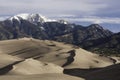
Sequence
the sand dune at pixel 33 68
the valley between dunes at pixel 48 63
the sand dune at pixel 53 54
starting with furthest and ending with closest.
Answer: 1. the sand dune at pixel 53 54
2. the sand dune at pixel 33 68
3. the valley between dunes at pixel 48 63

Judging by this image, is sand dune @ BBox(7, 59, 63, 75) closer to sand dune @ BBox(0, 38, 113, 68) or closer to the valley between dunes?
the valley between dunes

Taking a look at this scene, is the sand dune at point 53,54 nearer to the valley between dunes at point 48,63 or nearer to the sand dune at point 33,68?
the valley between dunes at point 48,63

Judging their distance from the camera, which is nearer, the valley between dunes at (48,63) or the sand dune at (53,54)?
the valley between dunes at (48,63)

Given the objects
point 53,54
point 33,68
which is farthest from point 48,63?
point 53,54

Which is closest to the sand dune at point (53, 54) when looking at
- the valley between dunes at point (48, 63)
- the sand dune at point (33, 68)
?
the valley between dunes at point (48, 63)

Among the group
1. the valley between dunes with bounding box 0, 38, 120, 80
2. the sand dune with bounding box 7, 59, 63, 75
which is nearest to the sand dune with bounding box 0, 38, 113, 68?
the valley between dunes with bounding box 0, 38, 120, 80

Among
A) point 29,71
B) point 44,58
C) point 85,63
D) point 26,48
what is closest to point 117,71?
point 29,71

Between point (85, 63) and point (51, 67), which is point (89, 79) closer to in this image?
Answer: point (51, 67)

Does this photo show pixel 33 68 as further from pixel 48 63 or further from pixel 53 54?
pixel 53 54
